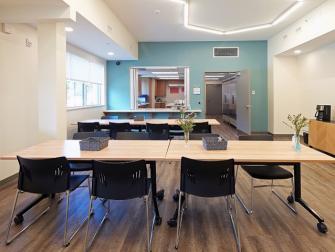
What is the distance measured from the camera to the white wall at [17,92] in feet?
13.5

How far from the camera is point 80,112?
22.9 feet

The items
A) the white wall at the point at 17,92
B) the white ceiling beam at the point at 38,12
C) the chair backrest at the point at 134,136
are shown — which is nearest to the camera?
the white ceiling beam at the point at 38,12

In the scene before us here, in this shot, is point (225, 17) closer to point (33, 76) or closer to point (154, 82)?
point (33, 76)

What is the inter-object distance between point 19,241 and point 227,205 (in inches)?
84.4

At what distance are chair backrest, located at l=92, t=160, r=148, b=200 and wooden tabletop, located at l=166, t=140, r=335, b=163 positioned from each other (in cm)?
31

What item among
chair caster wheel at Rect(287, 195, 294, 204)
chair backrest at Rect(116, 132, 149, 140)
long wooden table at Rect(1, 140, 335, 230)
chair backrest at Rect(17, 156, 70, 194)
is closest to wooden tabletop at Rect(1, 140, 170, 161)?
long wooden table at Rect(1, 140, 335, 230)

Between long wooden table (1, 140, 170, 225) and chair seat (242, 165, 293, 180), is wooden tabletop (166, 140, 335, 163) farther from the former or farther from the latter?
chair seat (242, 165, 293, 180)

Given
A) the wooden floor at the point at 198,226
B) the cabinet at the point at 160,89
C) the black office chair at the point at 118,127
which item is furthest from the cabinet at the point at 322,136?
the cabinet at the point at 160,89

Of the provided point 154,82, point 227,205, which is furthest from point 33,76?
point 154,82

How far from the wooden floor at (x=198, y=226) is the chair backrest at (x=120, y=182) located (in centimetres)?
46

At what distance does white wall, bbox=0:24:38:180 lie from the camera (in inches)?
162

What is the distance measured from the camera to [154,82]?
55.5 feet

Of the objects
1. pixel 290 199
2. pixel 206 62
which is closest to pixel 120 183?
pixel 290 199

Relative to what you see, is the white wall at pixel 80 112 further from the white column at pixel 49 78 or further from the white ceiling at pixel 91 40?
the white column at pixel 49 78
